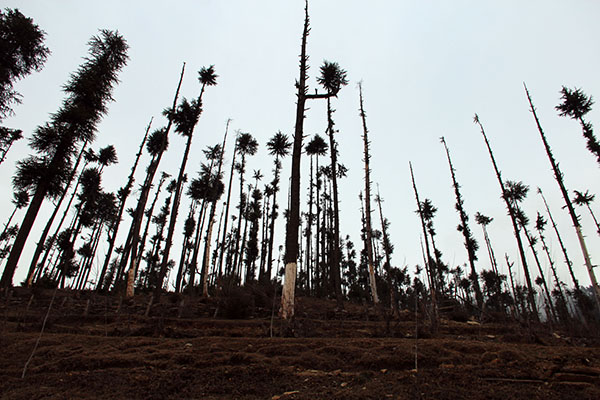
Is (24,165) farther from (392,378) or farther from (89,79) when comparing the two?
(392,378)

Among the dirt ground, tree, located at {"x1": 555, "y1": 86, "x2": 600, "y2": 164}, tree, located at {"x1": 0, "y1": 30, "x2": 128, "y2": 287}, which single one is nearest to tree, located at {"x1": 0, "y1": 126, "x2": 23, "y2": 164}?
tree, located at {"x1": 0, "y1": 30, "x2": 128, "y2": 287}

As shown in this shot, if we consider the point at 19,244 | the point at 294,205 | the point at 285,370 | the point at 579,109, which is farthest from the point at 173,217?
the point at 579,109

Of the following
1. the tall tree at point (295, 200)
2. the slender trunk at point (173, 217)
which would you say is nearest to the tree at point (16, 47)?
the slender trunk at point (173, 217)

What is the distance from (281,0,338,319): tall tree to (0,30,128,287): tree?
13.1m

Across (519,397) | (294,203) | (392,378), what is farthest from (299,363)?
(294,203)

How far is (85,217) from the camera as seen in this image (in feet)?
85.3

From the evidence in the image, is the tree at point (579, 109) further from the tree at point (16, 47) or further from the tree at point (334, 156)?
the tree at point (16, 47)

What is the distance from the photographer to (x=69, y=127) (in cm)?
1588

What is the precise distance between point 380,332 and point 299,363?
444 cm

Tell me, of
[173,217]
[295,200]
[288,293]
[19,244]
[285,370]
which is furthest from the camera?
[173,217]

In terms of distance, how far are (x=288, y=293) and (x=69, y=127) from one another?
16.7 meters

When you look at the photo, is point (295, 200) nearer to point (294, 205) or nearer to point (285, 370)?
point (294, 205)

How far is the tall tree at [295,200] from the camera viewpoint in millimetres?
8477

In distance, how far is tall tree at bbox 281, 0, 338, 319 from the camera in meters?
8.48
